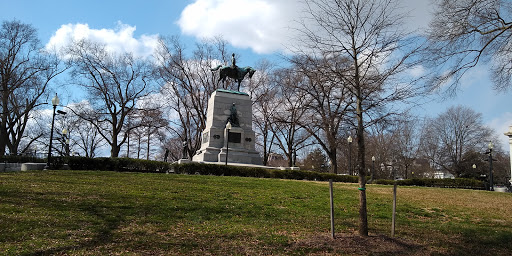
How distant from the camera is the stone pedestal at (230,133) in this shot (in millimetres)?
25281

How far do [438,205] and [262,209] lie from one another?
21.2 ft

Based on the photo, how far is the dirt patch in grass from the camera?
5.79 metres

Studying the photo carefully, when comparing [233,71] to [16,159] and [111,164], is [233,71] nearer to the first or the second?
[111,164]

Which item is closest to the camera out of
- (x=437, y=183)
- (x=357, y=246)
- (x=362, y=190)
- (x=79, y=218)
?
(x=357, y=246)

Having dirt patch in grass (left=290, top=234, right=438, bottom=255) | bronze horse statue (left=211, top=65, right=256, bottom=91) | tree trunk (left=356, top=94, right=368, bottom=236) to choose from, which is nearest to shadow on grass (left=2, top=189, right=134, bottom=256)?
dirt patch in grass (left=290, top=234, right=438, bottom=255)

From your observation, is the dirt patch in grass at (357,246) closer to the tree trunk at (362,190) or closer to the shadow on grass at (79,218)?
the tree trunk at (362,190)

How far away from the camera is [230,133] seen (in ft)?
85.1

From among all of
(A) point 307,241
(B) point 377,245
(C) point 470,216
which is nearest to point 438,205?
(C) point 470,216

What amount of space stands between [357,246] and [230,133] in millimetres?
20307

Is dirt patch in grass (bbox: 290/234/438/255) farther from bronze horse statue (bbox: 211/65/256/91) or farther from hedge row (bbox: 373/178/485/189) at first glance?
bronze horse statue (bbox: 211/65/256/91)

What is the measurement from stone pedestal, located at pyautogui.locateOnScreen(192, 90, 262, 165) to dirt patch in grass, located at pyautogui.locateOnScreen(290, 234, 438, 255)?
61.5 feet

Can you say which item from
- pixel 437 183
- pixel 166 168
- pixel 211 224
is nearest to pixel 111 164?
pixel 166 168

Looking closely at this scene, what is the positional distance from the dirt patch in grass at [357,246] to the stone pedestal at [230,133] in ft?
61.5

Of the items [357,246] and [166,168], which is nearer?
[357,246]
